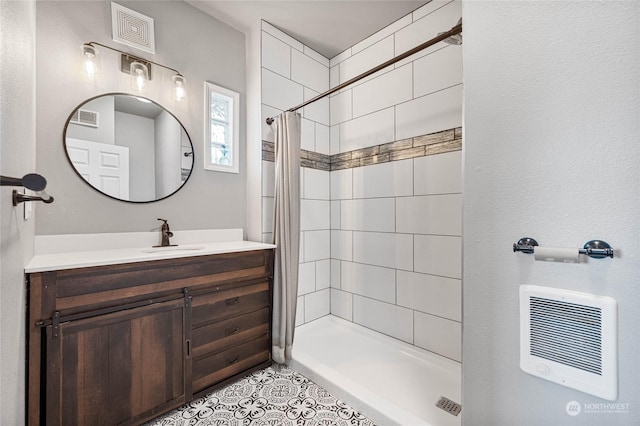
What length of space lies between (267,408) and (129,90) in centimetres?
219

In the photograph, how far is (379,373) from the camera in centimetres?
187

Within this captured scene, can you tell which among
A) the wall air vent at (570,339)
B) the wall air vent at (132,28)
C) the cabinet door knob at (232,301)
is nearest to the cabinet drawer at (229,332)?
the cabinet door knob at (232,301)

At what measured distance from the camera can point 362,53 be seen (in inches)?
97.0

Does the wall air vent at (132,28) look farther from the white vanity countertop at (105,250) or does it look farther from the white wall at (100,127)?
the white vanity countertop at (105,250)

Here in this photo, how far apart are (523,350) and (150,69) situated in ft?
8.31

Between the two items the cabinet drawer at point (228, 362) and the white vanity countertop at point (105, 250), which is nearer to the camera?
the white vanity countertop at point (105, 250)

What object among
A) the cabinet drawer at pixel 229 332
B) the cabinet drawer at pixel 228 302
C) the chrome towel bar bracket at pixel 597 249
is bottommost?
the cabinet drawer at pixel 229 332

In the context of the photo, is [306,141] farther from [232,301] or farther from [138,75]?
[232,301]

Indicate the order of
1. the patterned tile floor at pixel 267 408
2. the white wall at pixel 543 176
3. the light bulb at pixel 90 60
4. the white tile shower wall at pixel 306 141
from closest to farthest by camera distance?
1. the white wall at pixel 543 176
2. the patterned tile floor at pixel 267 408
3. the light bulb at pixel 90 60
4. the white tile shower wall at pixel 306 141

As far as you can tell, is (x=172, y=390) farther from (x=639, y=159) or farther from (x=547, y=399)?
(x=639, y=159)

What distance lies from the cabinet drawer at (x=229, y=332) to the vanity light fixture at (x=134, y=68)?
1.64 meters

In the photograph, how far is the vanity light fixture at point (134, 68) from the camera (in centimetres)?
161

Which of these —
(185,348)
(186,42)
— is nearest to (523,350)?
(185,348)

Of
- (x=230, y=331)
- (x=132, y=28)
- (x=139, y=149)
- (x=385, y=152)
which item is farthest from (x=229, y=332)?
(x=132, y=28)
